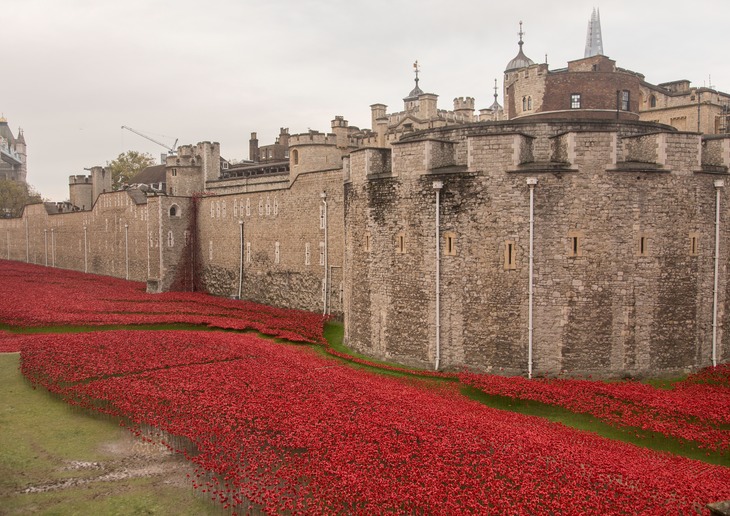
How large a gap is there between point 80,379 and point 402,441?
468 inches

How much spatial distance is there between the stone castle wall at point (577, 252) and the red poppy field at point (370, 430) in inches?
57.9

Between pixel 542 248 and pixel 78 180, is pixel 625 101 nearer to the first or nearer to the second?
pixel 542 248

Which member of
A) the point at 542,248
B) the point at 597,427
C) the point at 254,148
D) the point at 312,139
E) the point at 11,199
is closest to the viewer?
the point at 597,427

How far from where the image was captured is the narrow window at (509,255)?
21.2 metres

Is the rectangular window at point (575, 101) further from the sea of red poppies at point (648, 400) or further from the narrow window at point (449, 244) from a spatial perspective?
the sea of red poppies at point (648, 400)

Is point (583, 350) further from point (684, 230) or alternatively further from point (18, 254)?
point (18, 254)

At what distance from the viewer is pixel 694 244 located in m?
21.5

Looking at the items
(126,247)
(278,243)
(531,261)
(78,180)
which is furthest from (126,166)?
(531,261)

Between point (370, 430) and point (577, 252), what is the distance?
1007 cm

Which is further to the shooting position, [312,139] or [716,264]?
[312,139]

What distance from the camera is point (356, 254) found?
26.0 meters

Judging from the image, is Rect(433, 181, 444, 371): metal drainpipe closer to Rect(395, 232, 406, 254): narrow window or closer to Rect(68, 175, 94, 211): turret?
Rect(395, 232, 406, 254): narrow window

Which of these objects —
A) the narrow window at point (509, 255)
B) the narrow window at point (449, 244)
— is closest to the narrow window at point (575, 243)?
the narrow window at point (509, 255)

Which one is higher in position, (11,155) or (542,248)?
(11,155)
